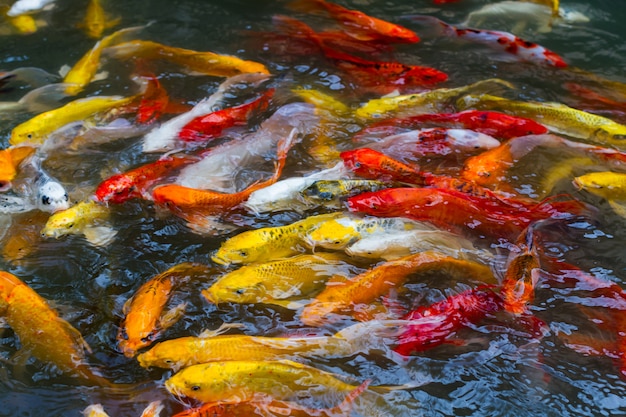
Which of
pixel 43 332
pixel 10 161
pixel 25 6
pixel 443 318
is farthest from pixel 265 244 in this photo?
pixel 25 6

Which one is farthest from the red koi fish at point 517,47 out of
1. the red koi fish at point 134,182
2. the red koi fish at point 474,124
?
the red koi fish at point 134,182

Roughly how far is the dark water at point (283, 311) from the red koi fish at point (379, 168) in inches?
14.6

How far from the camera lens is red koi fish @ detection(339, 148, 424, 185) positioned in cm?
332

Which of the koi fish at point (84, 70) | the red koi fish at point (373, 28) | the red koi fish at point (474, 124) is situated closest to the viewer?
the red koi fish at point (474, 124)

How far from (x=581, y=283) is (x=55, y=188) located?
2750 millimetres

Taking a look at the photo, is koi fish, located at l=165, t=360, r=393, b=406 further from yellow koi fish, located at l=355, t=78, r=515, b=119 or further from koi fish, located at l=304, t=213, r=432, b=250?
yellow koi fish, located at l=355, t=78, r=515, b=119

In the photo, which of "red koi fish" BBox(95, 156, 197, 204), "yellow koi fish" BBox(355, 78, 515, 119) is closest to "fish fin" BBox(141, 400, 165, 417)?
"red koi fish" BBox(95, 156, 197, 204)

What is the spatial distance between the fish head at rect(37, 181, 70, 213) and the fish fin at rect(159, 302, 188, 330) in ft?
3.21

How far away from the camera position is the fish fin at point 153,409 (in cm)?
227

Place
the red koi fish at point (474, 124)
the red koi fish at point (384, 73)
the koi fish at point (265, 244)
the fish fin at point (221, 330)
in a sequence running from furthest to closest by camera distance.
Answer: the red koi fish at point (384, 73) → the red koi fish at point (474, 124) → the koi fish at point (265, 244) → the fish fin at point (221, 330)

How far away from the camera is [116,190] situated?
323 centimetres

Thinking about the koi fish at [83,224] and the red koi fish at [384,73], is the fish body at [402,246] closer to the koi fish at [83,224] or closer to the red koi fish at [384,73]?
the koi fish at [83,224]

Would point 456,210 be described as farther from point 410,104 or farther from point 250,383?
point 250,383

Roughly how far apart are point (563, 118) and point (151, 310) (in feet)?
9.10
